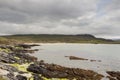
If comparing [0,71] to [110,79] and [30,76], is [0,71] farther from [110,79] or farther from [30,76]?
[110,79]

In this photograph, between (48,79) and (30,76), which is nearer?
(30,76)

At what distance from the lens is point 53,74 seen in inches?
1693

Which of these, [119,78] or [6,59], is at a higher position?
[6,59]

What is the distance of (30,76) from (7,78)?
207 inches

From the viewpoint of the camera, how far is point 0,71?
3581 centimetres

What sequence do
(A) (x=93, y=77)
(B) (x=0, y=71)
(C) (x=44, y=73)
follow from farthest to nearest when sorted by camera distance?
(A) (x=93, y=77), (C) (x=44, y=73), (B) (x=0, y=71)

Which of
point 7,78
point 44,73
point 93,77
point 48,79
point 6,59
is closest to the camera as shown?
point 7,78

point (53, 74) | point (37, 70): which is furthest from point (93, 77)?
point (37, 70)

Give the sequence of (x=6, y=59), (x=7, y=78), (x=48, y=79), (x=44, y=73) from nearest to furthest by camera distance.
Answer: (x=7, y=78) < (x=48, y=79) < (x=44, y=73) < (x=6, y=59)

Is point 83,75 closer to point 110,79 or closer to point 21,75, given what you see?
point 110,79

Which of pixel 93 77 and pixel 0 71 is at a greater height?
pixel 0 71

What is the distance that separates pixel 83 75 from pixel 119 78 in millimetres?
8309

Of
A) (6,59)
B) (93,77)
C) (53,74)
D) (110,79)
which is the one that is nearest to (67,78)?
(53,74)

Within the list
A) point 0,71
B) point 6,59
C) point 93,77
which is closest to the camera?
point 0,71
